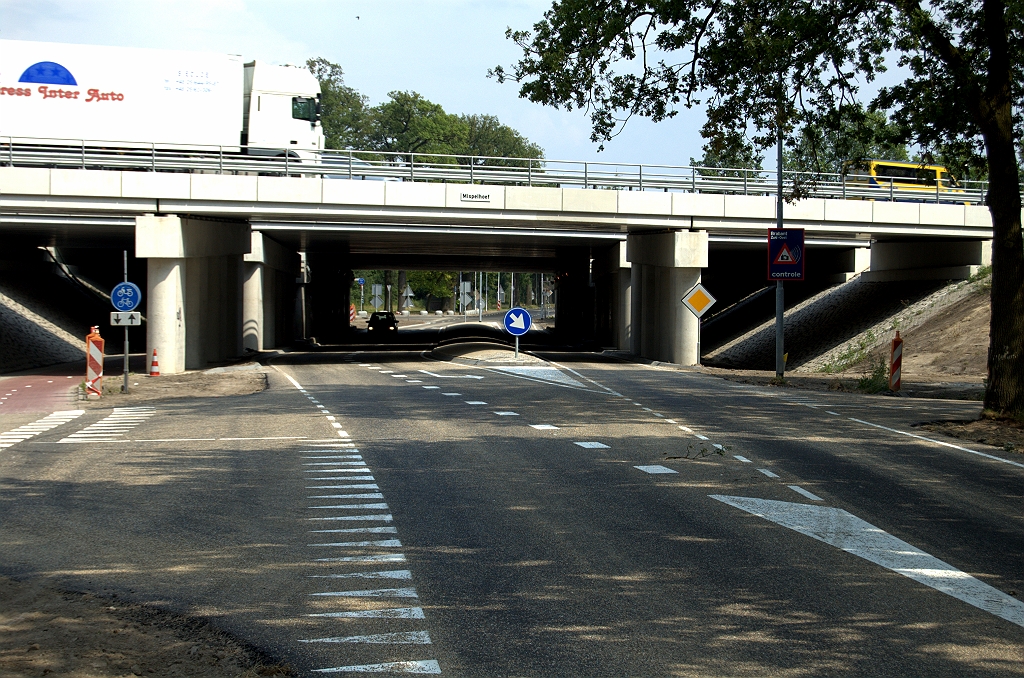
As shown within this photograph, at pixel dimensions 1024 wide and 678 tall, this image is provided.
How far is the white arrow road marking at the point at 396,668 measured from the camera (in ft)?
16.6

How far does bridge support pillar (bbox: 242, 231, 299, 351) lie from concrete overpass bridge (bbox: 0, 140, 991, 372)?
0.09m

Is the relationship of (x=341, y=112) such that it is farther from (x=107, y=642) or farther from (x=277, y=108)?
(x=107, y=642)

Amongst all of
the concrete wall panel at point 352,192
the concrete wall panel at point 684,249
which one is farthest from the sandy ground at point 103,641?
the concrete wall panel at point 684,249

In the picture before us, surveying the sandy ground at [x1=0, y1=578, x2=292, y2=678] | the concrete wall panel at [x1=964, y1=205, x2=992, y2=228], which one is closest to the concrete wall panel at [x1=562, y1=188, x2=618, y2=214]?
the concrete wall panel at [x1=964, y1=205, x2=992, y2=228]

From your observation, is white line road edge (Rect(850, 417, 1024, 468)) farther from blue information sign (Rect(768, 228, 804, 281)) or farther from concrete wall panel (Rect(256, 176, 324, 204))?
concrete wall panel (Rect(256, 176, 324, 204))

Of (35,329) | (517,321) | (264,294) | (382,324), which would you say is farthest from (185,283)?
(382,324)

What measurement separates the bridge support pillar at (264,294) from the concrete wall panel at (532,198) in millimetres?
12142

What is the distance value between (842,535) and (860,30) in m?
11.8

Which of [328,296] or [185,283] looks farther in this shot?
[328,296]

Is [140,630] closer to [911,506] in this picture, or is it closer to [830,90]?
[911,506]

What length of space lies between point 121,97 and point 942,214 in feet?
93.0

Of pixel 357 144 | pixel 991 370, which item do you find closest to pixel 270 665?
pixel 991 370

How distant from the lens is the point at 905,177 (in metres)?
37.4

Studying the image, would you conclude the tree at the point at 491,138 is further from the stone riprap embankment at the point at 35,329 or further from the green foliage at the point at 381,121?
the stone riprap embankment at the point at 35,329
